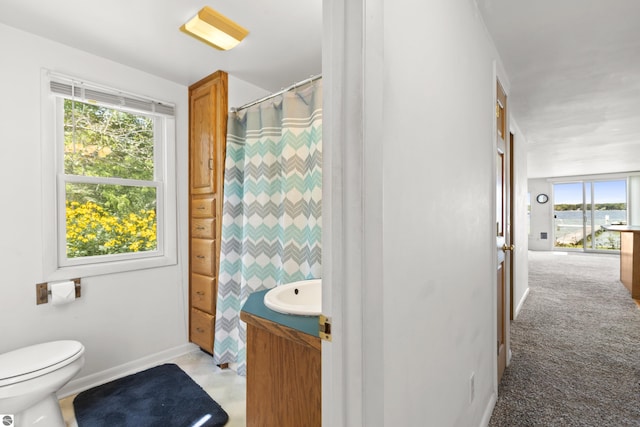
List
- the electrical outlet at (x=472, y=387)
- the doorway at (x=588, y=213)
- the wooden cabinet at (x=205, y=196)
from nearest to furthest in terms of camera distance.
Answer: the electrical outlet at (x=472, y=387), the wooden cabinet at (x=205, y=196), the doorway at (x=588, y=213)

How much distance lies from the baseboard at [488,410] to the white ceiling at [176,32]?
234 cm

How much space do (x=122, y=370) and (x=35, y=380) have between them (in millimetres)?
834

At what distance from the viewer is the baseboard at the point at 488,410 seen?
163 centimetres

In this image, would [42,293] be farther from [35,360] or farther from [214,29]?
[214,29]

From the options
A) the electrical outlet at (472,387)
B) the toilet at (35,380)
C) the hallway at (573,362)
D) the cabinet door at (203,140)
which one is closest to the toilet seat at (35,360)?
the toilet at (35,380)

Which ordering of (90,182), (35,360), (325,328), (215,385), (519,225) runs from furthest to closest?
1. (519,225)
2. (90,182)
3. (215,385)
4. (35,360)
5. (325,328)

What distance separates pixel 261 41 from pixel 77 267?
1948 millimetres

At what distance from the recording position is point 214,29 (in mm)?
1792

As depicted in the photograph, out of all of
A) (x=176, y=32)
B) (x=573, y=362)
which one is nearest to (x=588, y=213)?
(x=573, y=362)

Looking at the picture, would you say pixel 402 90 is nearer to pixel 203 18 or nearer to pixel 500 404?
pixel 203 18

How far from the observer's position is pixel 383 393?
77 cm

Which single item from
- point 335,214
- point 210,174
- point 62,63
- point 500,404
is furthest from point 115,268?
point 500,404

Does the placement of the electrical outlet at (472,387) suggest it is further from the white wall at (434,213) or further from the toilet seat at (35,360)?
the toilet seat at (35,360)

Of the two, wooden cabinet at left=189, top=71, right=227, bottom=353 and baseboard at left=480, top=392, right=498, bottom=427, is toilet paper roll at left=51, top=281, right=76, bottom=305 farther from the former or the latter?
baseboard at left=480, top=392, right=498, bottom=427
